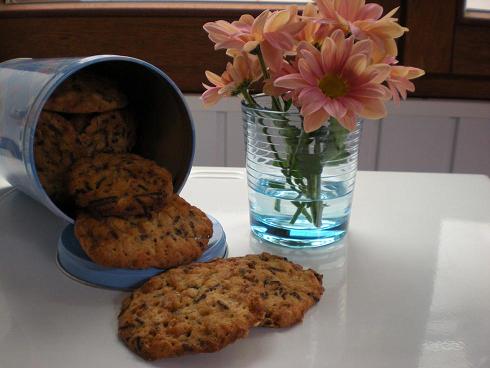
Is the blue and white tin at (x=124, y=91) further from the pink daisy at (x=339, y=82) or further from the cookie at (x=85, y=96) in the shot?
the pink daisy at (x=339, y=82)

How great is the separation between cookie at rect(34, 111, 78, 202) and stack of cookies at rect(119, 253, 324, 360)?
0.19 m

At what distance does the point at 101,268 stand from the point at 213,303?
0.15 meters

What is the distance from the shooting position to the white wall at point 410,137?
1.32 m

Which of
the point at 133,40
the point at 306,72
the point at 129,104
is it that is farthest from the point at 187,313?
the point at 133,40

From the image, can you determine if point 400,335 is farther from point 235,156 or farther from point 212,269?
point 235,156

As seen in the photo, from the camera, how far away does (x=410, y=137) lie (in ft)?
4.44

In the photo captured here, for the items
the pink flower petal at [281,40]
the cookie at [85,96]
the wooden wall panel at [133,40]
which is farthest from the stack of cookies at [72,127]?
the wooden wall panel at [133,40]

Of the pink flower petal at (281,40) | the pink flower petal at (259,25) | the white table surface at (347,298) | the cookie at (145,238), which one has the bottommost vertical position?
the white table surface at (347,298)

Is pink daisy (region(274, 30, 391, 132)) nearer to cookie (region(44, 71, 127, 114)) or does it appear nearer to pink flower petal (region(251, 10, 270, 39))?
pink flower petal (region(251, 10, 270, 39))

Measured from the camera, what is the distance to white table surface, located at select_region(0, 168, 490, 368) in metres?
0.49

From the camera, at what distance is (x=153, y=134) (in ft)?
2.57

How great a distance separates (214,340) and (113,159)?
291 millimetres

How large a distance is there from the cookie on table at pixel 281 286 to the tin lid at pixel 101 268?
0.06m

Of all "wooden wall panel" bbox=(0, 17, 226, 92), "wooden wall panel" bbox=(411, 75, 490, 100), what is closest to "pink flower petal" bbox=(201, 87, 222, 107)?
"wooden wall panel" bbox=(0, 17, 226, 92)
